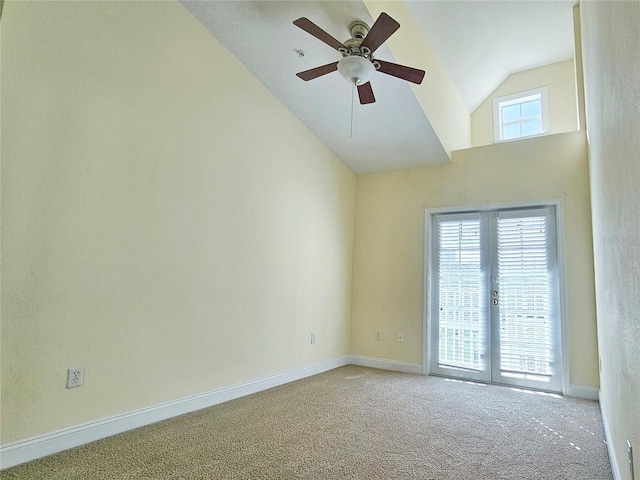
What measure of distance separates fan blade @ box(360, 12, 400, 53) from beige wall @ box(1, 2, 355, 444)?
1382 mm

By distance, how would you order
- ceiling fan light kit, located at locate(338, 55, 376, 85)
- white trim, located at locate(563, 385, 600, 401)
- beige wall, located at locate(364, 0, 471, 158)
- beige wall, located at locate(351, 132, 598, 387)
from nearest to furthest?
ceiling fan light kit, located at locate(338, 55, 376, 85), beige wall, located at locate(364, 0, 471, 158), white trim, located at locate(563, 385, 600, 401), beige wall, located at locate(351, 132, 598, 387)

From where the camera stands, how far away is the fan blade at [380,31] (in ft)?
7.30

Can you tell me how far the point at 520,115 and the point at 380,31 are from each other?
12.3 feet

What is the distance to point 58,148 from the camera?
206cm

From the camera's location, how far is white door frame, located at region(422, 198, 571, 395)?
3.67 m

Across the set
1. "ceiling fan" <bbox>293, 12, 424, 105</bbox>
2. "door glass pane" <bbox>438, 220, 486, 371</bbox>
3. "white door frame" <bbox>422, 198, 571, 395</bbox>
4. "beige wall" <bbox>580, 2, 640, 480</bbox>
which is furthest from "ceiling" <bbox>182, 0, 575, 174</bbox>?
"beige wall" <bbox>580, 2, 640, 480</bbox>

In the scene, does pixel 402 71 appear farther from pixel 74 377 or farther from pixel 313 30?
pixel 74 377

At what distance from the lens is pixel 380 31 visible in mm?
2346

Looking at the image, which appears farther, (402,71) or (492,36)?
(492,36)

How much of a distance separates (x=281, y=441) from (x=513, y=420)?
1.85 meters

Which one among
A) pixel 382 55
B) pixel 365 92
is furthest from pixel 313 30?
pixel 382 55

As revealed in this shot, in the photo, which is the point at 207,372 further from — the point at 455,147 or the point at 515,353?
the point at 455,147

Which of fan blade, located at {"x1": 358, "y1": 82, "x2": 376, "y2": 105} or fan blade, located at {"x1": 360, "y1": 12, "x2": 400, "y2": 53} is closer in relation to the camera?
fan blade, located at {"x1": 360, "y1": 12, "x2": 400, "y2": 53}

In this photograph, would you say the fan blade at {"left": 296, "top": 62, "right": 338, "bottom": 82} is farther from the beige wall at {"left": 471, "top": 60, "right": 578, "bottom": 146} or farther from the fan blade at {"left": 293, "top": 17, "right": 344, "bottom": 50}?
the beige wall at {"left": 471, "top": 60, "right": 578, "bottom": 146}
